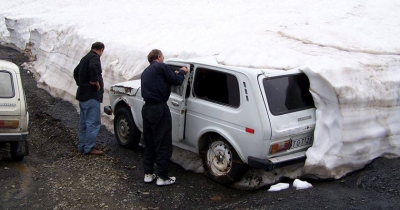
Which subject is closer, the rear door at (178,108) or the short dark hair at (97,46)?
the rear door at (178,108)

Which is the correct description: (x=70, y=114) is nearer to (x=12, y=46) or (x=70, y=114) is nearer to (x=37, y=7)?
(x=12, y=46)

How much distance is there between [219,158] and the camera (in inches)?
253

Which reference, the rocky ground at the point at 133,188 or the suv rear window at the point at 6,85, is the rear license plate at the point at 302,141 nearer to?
the rocky ground at the point at 133,188

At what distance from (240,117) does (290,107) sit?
66 centimetres

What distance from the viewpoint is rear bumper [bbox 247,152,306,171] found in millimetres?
5758

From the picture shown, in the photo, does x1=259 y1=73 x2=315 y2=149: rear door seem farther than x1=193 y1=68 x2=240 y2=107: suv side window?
No

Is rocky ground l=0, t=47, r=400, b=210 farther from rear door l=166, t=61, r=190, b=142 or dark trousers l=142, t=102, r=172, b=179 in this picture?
rear door l=166, t=61, r=190, b=142

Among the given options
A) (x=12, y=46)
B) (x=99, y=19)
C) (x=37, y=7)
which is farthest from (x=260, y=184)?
(x=37, y=7)

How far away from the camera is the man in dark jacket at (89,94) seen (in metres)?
7.79

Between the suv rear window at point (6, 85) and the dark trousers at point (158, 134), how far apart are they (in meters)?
2.40

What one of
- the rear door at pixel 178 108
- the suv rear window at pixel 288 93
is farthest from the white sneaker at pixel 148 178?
the suv rear window at pixel 288 93

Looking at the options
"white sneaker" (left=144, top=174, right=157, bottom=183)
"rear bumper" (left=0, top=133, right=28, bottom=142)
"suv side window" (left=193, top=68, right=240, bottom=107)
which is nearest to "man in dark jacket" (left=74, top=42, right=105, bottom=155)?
"rear bumper" (left=0, top=133, right=28, bottom=142)

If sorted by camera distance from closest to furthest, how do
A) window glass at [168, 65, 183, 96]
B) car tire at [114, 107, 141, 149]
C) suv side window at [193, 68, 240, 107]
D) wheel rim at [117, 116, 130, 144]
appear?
suv side window at [193, 68, 240, 107], window glass at [168, 65, 183, 96], car tire at [114, 107, 141, 149], wheel rim at [117, 116, 130, 144]

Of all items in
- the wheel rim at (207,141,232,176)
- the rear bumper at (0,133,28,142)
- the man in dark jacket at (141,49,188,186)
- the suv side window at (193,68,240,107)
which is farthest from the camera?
the rear bumper at (0,133,28,142)
